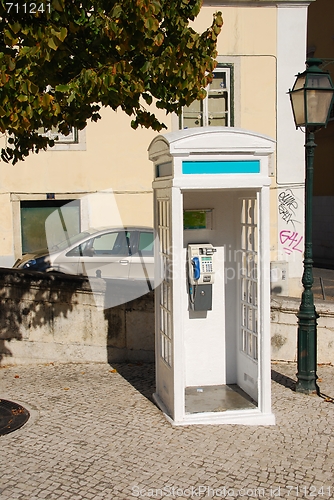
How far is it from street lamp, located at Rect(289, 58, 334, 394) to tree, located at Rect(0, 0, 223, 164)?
1115mm

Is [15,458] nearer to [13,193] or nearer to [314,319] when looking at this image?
[314,319]

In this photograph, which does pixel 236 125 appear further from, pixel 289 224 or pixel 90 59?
pixel 90 59

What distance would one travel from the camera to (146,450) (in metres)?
5.70

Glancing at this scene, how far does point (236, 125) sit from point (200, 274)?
9447mm

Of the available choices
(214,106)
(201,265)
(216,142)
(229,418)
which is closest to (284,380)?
(229,418)

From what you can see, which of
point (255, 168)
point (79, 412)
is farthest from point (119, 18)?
point (79, 412)

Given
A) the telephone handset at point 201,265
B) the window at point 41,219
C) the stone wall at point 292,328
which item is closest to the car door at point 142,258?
the window at point 41,219

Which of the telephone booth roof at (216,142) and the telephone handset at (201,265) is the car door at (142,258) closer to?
the telephone handset at (201,265)

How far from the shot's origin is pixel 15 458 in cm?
553

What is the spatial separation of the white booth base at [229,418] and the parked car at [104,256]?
20.9 ft

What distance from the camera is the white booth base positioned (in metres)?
6.34

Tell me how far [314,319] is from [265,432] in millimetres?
1736

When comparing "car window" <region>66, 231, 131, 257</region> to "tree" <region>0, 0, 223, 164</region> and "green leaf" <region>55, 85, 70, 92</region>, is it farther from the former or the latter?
"green leaf" <region>55, 85, 70, 92</region>

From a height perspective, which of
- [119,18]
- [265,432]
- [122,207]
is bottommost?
[265,432]
